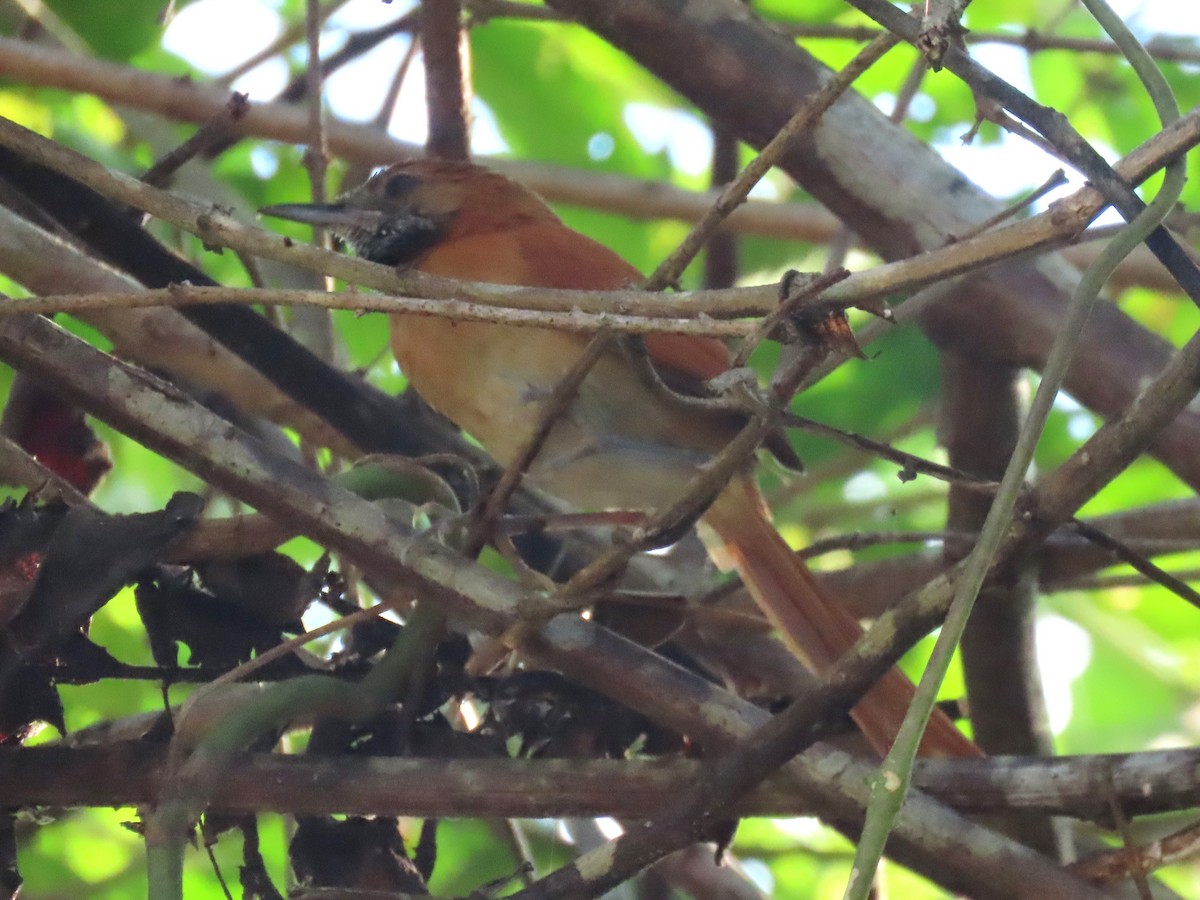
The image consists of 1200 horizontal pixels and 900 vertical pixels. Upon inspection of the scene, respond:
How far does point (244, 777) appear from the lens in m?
1.55

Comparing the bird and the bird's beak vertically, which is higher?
the bird's beak

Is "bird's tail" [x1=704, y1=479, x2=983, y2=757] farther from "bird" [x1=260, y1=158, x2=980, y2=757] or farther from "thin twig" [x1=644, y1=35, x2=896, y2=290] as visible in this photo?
"thin twig" [x1=644, y1=35, x2=896, y2=290]

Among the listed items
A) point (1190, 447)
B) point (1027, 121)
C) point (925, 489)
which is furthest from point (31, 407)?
point (925, 489)

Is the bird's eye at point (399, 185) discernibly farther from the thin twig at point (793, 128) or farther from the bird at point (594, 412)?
the thin twig at point (793, 128)

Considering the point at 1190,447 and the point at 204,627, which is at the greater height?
the point at 1190,447

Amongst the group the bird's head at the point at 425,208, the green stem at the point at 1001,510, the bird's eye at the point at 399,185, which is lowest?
the green stem at the point at 1001,510

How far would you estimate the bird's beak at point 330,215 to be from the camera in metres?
2.73

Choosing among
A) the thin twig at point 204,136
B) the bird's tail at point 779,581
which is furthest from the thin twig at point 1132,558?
the thin twig at point 204,136

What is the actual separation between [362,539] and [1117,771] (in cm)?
87

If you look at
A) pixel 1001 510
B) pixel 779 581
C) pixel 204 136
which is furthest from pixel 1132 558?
pixel 204 136

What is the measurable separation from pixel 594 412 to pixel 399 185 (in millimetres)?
849

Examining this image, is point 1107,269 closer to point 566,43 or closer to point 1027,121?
point 1027,121

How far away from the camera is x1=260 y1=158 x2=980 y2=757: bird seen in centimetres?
240

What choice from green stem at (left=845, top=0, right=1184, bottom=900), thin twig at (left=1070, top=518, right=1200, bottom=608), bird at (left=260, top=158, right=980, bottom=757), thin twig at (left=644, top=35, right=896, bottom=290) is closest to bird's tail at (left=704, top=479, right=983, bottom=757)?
bird at (left=260, top=158, right=980, bottom=757)
